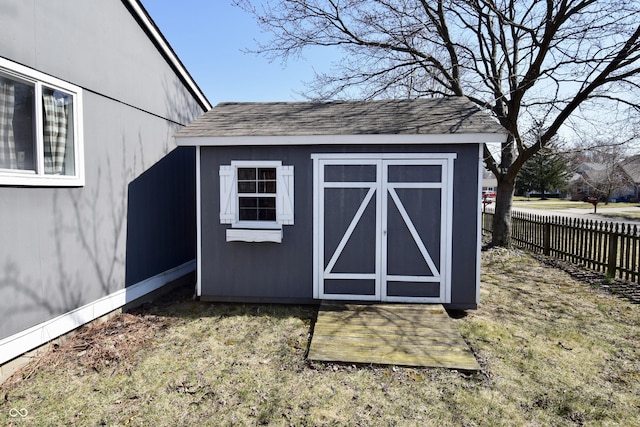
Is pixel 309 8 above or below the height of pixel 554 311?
above

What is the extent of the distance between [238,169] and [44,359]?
3.45 metres

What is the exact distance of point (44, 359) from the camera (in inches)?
151

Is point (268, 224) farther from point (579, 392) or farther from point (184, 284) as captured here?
point (579, 392)

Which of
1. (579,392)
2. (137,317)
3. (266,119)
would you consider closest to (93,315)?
(137,317)

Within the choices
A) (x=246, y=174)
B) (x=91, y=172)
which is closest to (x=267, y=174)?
(x=246, y=174)

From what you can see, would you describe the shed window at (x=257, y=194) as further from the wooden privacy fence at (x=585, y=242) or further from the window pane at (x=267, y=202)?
the wooden privacy fence at (x=585, y=242)

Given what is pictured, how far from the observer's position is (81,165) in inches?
173

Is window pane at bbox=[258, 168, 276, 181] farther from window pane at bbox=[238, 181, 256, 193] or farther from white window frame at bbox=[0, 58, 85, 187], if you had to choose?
white window frame at bbox=[0, 58, 85, 187]

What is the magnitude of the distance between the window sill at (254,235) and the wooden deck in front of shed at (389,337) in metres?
1.30

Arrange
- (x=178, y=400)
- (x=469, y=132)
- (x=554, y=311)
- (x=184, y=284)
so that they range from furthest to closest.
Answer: (x=184, y=284) → (x=554, y=311) → (x=469, y=132) → (x=178, y=400)

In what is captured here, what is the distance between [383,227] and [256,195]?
2.12 meters

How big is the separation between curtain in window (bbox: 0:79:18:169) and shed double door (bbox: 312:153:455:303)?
3666 millimetres

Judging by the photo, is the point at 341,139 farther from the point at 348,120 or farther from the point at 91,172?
the point at 91,172

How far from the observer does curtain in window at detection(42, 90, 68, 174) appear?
3.94 m
